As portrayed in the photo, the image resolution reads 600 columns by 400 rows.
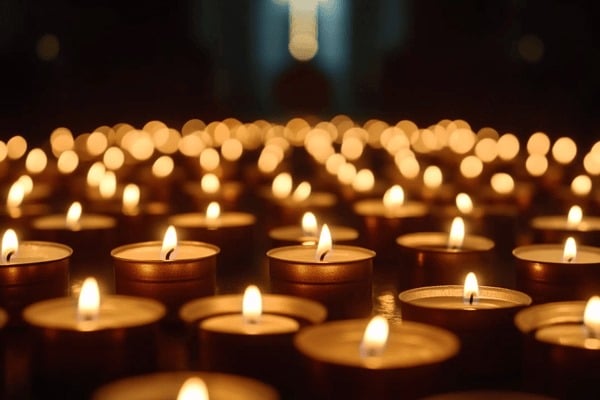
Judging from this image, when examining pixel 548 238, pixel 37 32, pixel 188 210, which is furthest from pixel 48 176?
pixel 37 32

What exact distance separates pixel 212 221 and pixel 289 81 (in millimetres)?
7961

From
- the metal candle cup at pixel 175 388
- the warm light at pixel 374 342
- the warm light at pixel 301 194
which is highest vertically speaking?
the warm light at pixel 301 194

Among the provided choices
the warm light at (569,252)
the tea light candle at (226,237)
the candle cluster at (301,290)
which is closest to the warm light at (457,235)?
the candle cluster at (301,290)

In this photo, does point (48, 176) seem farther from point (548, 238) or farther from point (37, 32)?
point (37, 32)

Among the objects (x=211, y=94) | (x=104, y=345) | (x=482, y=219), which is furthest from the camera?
(x=211, y=94)

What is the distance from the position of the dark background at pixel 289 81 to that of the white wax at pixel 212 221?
3.87 m

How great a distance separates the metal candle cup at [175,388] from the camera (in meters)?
1.11

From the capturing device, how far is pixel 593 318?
1333 mm

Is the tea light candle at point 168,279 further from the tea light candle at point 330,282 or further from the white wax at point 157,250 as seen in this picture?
the white wax at point 157,250

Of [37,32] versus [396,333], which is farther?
[37,32]

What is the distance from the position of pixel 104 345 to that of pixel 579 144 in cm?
489

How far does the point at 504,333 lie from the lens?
1.39 meters

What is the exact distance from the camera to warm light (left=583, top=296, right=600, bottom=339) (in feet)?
4.36

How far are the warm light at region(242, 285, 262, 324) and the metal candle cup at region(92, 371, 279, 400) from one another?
0.25 metres
